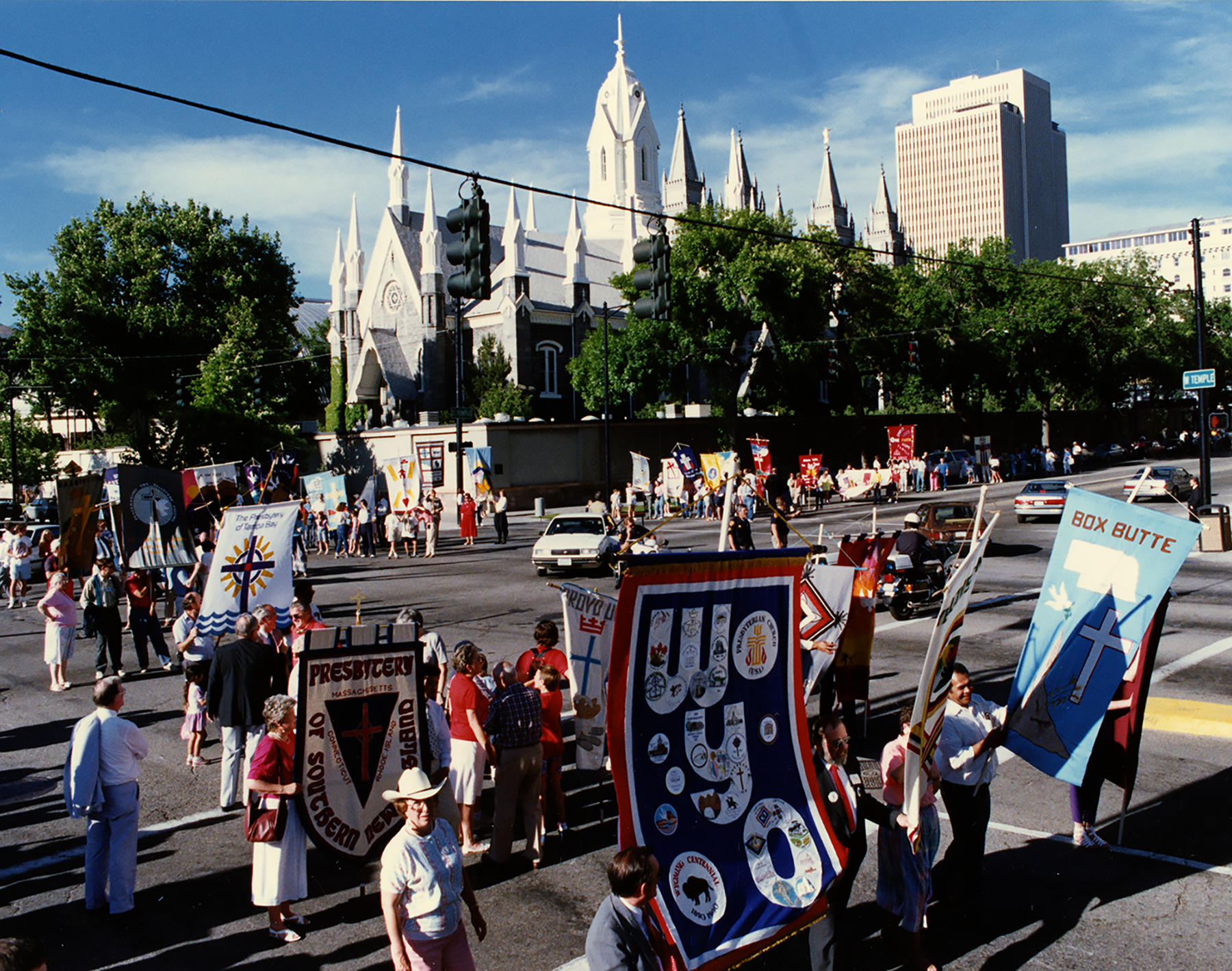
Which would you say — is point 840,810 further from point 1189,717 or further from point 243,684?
point 1189,717

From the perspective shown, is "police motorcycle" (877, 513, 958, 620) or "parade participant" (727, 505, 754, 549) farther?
"parade participant" (727, 505, 754, 549)

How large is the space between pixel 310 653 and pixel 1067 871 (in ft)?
17.5

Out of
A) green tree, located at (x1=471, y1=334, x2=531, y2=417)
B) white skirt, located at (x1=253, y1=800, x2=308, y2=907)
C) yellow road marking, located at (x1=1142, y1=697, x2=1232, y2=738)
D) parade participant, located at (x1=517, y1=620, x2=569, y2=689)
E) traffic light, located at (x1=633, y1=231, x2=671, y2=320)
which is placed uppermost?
green tree, located at (x1=471, y1=334, x2=531, y2=417)

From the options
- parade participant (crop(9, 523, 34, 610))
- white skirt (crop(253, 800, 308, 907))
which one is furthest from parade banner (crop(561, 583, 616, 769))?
parade participant (crop(9, 523, 34, 610))

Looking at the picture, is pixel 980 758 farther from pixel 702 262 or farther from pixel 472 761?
pixel 702 262

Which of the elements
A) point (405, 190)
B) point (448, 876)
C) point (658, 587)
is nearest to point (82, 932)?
point (448, 876)

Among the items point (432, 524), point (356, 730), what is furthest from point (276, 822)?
point (432, 524)

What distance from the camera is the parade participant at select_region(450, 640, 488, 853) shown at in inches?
286

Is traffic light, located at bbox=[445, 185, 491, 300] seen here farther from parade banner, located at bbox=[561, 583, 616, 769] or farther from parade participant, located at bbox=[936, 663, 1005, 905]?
parade participant, located at bbox=[936, 663, 1005, 905]

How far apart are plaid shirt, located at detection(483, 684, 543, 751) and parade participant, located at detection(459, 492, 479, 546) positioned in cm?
2384

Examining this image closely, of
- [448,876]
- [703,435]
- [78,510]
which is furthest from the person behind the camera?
[703,435]

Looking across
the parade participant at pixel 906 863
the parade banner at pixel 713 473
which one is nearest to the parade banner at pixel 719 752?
the parade participant at pixel 906 863

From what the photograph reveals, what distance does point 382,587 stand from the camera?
71.7 ft

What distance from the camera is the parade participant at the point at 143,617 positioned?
13297mm
